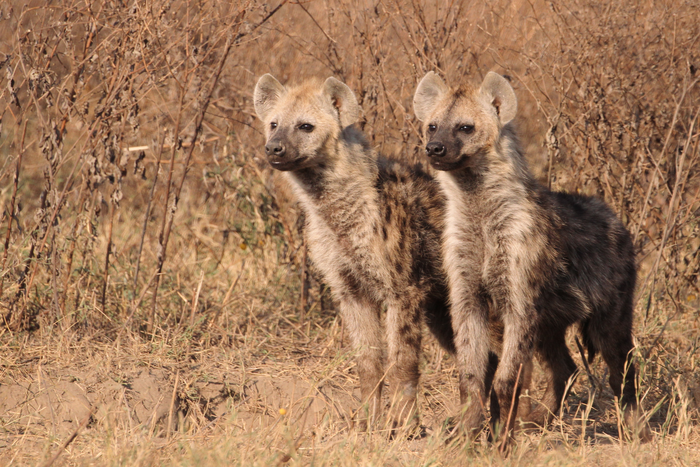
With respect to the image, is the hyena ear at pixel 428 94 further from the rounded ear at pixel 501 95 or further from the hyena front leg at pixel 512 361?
the hyena front leg at pixel 512 361

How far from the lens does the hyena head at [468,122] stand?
3.45m

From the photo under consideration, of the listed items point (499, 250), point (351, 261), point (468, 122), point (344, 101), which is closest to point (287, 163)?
point (344, 101)

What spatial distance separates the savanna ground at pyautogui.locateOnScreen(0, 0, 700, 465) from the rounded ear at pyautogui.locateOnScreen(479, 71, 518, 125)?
2.12 feet

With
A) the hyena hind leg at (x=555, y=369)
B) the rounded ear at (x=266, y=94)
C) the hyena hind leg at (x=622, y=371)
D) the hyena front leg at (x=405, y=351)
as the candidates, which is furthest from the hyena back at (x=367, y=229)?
the hyena hind leg at (x=622, y=371)

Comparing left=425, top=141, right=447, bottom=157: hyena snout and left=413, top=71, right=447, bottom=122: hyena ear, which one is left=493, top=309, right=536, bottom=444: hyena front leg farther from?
left=413, top=71, right=447, bottom=122: hyena ear

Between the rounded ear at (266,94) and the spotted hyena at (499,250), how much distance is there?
86 cm

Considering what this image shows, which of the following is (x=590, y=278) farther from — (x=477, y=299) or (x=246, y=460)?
(x=246, y=460)

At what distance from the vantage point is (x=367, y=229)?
12.6 feet

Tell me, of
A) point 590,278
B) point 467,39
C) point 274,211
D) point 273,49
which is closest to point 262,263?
point 274,211

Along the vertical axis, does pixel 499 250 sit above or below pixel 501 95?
below

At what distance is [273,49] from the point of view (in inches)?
222

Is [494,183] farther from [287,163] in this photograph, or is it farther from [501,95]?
[287,163]

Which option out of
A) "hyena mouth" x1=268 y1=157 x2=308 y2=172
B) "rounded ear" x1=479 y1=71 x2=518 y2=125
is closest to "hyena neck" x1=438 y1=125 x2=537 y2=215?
"rounded ear" x1=479 y1=71 x2=518 y2=125

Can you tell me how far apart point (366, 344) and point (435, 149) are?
3.72 ft
